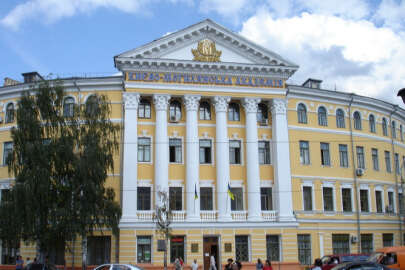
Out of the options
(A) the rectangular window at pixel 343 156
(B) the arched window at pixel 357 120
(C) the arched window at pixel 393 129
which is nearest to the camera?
(A) the rectangular window at pixel 343 156

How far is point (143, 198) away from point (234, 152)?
7.80 metres

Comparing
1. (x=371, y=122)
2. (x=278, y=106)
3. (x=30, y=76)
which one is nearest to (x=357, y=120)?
(x=371, y=122)

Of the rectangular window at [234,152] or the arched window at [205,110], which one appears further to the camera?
the arched window at [205,110]

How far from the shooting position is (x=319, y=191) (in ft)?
127

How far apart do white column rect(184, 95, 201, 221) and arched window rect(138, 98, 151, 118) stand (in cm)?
292

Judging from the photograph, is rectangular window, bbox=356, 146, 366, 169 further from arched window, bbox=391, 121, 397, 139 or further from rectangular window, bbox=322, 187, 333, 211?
arched window, bbox=391, 121, 397, 139

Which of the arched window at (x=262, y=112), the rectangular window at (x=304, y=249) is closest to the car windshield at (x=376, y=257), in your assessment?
the rectangular window at (x=304, y=249)

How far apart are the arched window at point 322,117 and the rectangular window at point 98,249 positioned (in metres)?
19.3

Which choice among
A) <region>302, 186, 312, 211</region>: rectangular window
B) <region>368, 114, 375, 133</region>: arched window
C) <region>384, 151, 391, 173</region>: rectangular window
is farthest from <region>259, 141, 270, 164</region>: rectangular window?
<region>384, 151, 391, 173</region>: rectangular window

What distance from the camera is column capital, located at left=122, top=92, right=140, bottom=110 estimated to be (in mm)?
35719

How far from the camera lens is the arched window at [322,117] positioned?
40.4m

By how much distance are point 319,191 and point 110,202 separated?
1740 cm

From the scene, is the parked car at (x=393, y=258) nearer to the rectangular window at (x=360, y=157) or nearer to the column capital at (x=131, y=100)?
the rectangular window at (x=360, y=157)

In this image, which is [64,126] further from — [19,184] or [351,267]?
[351,267]
